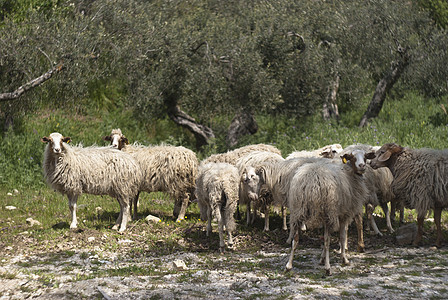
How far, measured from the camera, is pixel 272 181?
33.6 ft

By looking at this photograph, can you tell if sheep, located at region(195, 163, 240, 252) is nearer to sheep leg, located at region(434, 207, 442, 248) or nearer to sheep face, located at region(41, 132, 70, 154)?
sheep face, located at region(41, 132, 70, 154)

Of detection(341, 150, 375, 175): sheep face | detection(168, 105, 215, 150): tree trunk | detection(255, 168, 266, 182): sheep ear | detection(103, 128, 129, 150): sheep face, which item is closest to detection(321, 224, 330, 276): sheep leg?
detection(341, 150, 375, 175): sheep face

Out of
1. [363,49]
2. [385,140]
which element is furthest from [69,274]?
[363,49]

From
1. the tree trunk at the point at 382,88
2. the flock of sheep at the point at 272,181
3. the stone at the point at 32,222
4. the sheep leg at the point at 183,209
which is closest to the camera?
the flock of sheep at the point at 272,181

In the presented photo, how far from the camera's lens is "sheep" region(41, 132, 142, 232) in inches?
407

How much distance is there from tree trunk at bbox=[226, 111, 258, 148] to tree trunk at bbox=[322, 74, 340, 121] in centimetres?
296

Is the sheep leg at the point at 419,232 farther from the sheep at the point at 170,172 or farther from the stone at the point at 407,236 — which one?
the sheep at the point at 170,172

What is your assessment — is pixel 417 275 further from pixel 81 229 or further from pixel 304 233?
pixel 81 229

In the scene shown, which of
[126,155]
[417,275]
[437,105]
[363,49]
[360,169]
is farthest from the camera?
[437,105]

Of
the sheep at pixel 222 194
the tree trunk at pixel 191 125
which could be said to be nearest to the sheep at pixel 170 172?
the sheep at pixel 222 194

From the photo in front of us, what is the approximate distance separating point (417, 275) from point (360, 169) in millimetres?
1780

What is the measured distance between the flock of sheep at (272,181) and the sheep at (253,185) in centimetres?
2

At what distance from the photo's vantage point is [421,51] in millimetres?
19984

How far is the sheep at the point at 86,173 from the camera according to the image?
10328 mm
